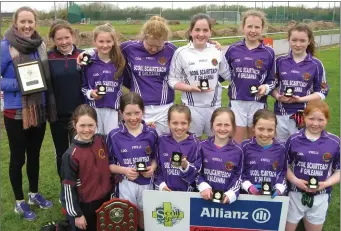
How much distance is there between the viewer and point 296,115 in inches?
171

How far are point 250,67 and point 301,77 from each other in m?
0.56

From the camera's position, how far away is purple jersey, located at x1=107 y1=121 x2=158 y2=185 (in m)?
3.88

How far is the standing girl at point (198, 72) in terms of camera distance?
4309mm

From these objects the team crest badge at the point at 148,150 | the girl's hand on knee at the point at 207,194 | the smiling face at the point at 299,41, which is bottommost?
the girl's hand on knee at the point at 207,194

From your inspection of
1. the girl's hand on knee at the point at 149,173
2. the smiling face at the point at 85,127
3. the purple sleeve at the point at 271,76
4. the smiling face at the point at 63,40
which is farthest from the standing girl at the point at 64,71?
the purple sleeve at the point at 271,76

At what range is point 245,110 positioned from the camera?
14.8ft

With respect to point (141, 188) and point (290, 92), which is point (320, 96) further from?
point (141, 188)

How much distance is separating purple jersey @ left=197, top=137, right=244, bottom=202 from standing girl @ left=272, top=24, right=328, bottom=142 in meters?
0.98

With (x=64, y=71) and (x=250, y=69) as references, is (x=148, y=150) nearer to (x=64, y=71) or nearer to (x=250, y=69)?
(x=64, y=71)

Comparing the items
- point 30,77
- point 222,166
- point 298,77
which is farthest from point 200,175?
point 30,77

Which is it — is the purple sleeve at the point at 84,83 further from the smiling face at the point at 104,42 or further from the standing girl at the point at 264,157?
the standing girl at the point at 264,157

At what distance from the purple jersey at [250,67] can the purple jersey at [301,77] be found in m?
0.12

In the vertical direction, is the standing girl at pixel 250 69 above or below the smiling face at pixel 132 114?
above

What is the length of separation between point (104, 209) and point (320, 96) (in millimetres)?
2599
